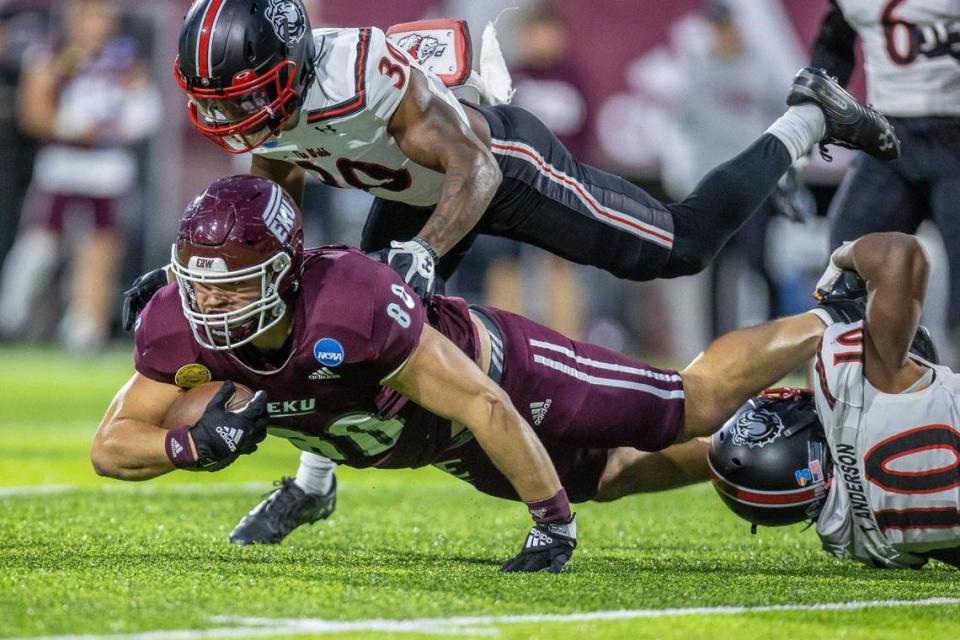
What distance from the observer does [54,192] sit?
11938 millimetres

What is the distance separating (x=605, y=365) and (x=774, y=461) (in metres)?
0.57

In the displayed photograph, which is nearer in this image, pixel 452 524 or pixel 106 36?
pixel 452 524

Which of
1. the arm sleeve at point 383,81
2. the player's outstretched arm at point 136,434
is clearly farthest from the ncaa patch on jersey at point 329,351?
the arm sleeve at point 383,81

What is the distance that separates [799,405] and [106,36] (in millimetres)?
8642

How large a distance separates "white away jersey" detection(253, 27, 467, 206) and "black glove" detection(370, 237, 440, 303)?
2.07ft

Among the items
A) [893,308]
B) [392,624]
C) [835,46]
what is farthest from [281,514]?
[835,46]

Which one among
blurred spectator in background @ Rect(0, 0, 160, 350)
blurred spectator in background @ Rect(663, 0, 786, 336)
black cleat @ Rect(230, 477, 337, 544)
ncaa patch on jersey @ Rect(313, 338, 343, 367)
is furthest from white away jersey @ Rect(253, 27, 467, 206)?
blurred spectator in background @ Rect(0, 0, 160, 350)

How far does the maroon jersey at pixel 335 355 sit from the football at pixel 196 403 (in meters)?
0.04

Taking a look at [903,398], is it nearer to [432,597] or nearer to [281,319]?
[432,597]

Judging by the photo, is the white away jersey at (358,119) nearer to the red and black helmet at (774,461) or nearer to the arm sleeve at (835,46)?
the red and black helmet at (774,461)

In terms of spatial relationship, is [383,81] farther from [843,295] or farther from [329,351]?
[843,295]

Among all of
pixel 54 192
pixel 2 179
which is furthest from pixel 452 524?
pixel 2 179

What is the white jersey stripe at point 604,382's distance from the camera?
4.39 m

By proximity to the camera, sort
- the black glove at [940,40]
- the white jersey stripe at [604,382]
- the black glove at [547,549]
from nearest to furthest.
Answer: the black glove at [547,549], the white jersey stripe at [604,382], the black glove at [940,40]
